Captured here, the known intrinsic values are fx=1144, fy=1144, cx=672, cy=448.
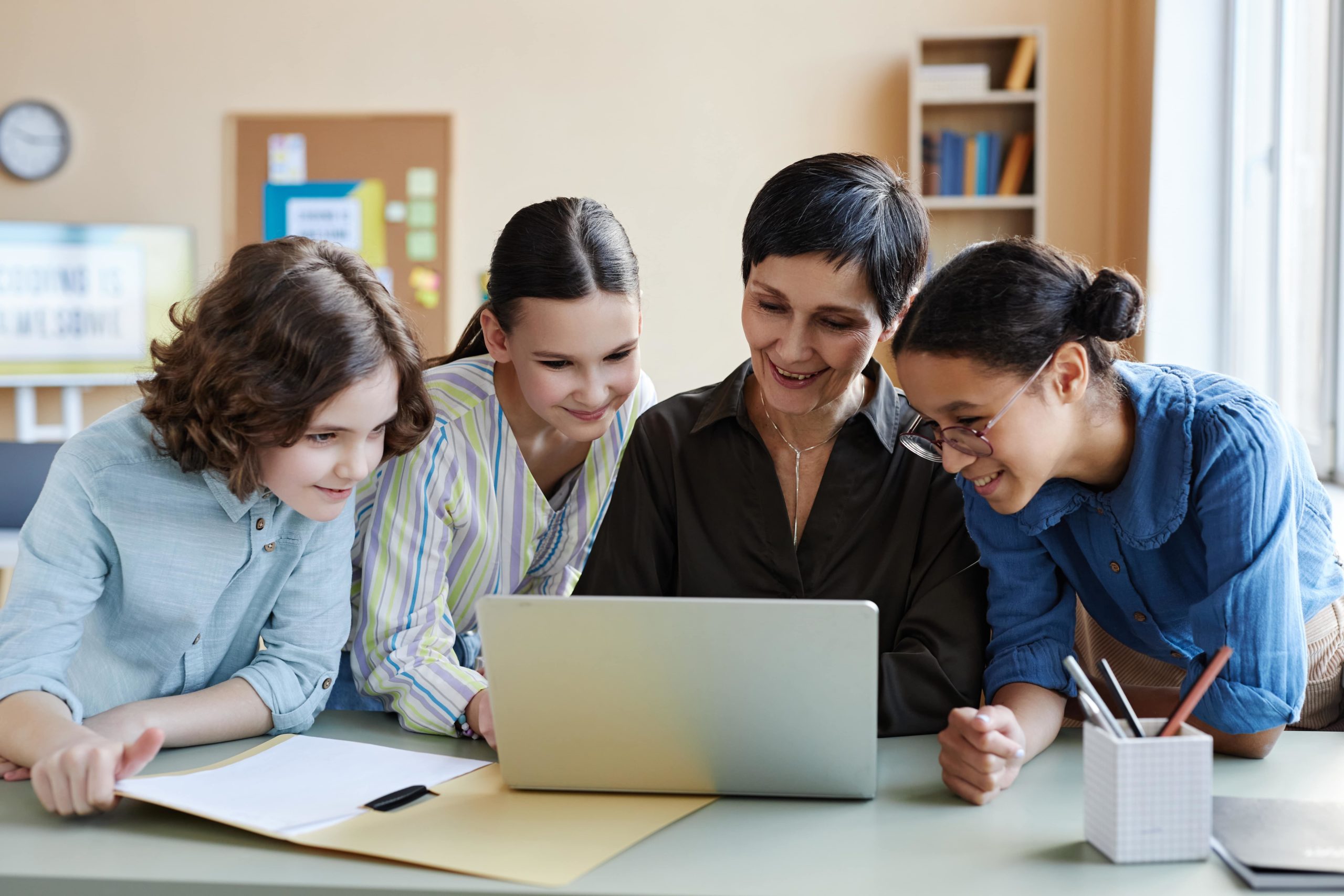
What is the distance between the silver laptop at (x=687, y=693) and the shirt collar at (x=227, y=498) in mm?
456

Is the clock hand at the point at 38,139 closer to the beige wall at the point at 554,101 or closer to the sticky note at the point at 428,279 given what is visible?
the beige wall at the point at 554,101

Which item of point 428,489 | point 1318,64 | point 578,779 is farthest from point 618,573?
point 1318,64

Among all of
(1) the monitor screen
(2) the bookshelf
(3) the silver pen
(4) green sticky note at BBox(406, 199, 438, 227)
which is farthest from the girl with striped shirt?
(1) the monitor screen

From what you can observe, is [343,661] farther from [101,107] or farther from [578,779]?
[101,107]

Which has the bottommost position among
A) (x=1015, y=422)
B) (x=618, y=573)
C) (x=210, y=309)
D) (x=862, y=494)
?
(x=618, y=573)

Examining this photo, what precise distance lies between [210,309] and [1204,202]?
11.2 feet

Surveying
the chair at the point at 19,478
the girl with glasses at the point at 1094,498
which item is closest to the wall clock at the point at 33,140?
the chair at the point at 19,478

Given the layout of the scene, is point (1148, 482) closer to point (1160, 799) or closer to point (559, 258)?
point (1160, 799)

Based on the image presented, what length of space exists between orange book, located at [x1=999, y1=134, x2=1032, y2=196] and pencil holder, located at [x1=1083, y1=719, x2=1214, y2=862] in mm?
3543

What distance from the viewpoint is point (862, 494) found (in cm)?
155

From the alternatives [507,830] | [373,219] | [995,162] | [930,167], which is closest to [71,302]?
[373,219]

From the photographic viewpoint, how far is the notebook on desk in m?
0.85

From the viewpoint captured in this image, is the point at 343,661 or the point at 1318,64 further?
the point at 1318,64

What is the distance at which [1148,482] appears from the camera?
3.97 feet
